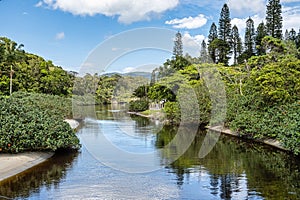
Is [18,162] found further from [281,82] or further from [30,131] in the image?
[281,82]

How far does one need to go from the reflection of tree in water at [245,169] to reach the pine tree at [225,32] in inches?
943

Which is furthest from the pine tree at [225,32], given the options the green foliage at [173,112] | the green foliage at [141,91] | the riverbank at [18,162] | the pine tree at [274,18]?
the riverbank at [18,162]

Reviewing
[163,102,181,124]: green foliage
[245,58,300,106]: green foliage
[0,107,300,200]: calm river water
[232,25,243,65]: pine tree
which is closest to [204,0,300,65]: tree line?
[232,25,243,65]: pine tree

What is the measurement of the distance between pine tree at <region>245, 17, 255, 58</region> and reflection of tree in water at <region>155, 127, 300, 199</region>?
25568 millimetres

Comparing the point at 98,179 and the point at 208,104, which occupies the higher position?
the point at 208,104

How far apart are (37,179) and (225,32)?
110 ft

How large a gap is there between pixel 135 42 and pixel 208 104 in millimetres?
8496

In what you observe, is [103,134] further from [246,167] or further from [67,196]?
[67,196]

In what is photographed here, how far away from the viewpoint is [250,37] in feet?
130

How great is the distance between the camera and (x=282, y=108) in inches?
588

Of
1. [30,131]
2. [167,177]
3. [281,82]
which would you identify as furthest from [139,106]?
[167,177]

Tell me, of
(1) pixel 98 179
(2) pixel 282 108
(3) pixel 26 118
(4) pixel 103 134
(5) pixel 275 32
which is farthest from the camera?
(5) pixel 275 32

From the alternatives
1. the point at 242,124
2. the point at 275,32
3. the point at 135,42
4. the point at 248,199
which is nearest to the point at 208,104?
the point at 242,124

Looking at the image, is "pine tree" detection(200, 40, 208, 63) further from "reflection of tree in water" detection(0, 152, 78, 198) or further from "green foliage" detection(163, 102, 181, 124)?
"reflection of tree in water" detection(0, 152, 78, 198)
